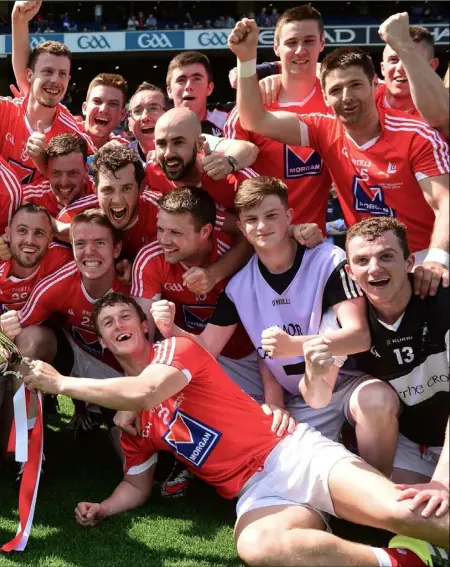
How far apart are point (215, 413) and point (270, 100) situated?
2.11m

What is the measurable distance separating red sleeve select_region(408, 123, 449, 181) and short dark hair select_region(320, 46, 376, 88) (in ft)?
1.21

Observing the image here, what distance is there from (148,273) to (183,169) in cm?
61

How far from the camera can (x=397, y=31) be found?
10.1ft

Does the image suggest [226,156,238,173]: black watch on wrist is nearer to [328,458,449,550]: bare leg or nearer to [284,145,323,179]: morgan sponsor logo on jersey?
[284,145,323,179]: morgan sponsor logo on jersey

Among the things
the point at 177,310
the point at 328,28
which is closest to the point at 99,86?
the point at 177,310

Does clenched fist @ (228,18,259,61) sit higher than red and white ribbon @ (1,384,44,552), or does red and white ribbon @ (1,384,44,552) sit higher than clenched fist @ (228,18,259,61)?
clenched fist @ (228,18,259,61)

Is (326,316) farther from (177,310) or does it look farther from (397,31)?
(397,31)

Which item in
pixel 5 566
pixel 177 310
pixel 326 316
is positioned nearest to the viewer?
pixel 5 566

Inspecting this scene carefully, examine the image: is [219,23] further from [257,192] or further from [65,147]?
[257,192]

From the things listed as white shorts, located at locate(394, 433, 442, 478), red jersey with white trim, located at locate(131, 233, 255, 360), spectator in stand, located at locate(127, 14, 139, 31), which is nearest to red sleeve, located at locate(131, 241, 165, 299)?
red jersey with white trim, located at locate(131, 233, 255, 360)

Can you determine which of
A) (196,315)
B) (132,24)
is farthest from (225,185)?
(132,24)

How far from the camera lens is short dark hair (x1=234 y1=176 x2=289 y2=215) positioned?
11.0ft

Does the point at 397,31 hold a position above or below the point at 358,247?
above

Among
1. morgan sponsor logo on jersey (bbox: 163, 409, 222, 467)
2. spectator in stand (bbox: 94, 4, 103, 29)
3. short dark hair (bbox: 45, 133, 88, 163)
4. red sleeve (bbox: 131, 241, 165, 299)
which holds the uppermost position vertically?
spectator in stand (bbox: 94, 4, 103, 29)
